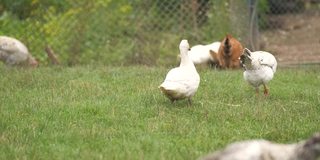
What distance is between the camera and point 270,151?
435 cm

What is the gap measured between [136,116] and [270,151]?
309cm

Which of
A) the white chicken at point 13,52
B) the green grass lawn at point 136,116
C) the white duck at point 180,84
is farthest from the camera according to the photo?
the white chicken at point 13,52

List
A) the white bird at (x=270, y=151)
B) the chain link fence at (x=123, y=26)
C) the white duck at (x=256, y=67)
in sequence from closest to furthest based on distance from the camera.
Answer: the white bird at (x=270, y=151) → the white duck at (x=256, y=67) → the chain link fence at (x=123, y=26)

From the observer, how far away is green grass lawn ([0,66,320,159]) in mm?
6141

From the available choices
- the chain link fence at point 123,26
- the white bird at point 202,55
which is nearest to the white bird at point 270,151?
the white bird at point 202,55

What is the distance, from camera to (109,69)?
1088cm

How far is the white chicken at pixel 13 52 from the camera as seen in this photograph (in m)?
11.1

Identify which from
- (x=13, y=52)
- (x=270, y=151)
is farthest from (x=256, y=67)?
(x=13, y=52)

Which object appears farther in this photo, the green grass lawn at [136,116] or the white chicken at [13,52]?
the white chicken at [13,52]

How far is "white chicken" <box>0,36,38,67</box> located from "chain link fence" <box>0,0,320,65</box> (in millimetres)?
864

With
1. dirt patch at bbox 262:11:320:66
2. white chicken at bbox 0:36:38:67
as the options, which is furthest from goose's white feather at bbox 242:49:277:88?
white chicken at bbox 0:36:38:67

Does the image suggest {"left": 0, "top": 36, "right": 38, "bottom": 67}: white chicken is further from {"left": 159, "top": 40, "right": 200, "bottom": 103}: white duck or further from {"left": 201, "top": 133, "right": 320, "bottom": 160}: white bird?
{"left": 201, "top": 133, "right": 320, "bottom": 160}: white bird

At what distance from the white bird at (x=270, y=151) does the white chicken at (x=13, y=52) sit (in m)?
7.35

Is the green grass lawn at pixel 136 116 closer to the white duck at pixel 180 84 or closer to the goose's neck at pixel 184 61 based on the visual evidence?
the white duck at pixel 180 84
